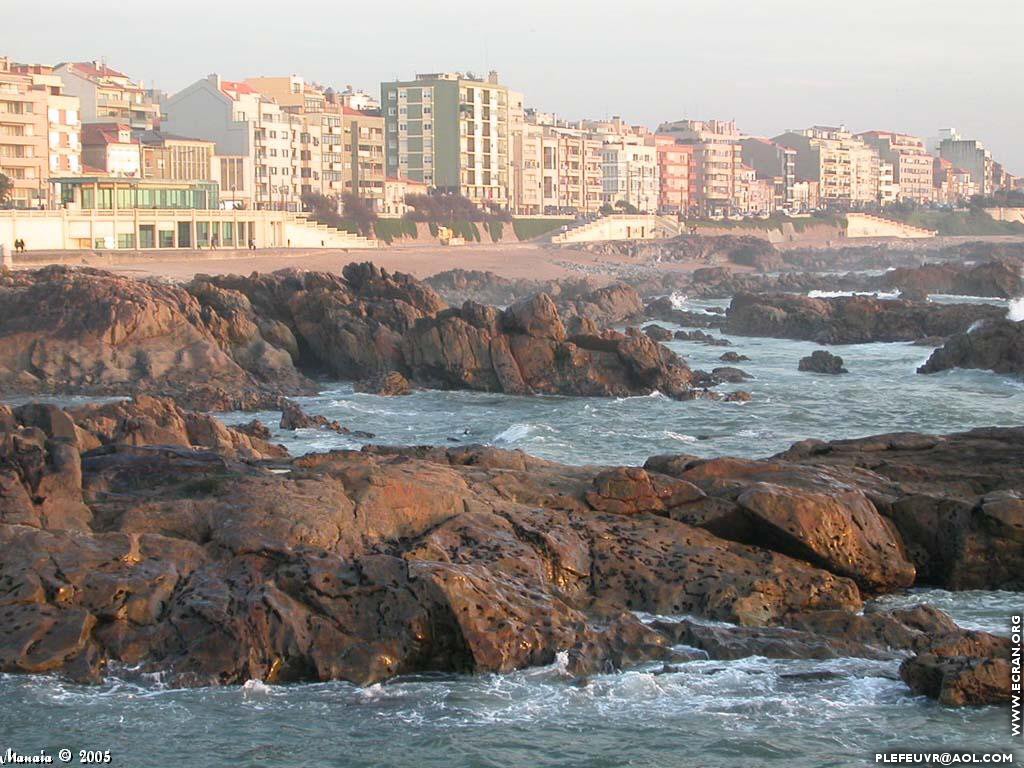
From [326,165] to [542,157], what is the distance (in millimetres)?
31622

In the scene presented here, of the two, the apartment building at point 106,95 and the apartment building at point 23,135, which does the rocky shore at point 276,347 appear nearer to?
the apartment building at point 23,135

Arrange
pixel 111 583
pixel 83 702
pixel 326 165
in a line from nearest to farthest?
pixel 83 702 → pixel 111 583 → pixel 326 165

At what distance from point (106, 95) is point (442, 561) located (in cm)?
9023

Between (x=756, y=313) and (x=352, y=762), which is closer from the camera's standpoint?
(x=352, y=762)

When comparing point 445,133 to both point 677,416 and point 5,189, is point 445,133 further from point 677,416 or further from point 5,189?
point 677,416

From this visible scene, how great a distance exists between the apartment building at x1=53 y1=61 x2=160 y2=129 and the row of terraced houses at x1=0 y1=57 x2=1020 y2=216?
15 cm

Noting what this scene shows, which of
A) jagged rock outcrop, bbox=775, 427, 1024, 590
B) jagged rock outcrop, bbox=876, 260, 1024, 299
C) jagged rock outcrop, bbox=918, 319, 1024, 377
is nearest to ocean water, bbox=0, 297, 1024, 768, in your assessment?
jagged rock outcrop, bbox=775, 427, 1024, 590

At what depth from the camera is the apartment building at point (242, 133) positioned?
93.6 meters

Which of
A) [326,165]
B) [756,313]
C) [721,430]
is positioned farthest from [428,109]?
[721,430]

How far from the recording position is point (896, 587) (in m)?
15.4

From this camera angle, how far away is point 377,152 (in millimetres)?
112250

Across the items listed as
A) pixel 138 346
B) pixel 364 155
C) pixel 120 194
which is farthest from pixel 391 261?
pixel 138 346

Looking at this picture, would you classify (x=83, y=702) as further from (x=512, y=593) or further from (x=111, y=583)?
(x=512, y=593)

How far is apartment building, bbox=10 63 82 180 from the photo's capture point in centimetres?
Answer: 7919
